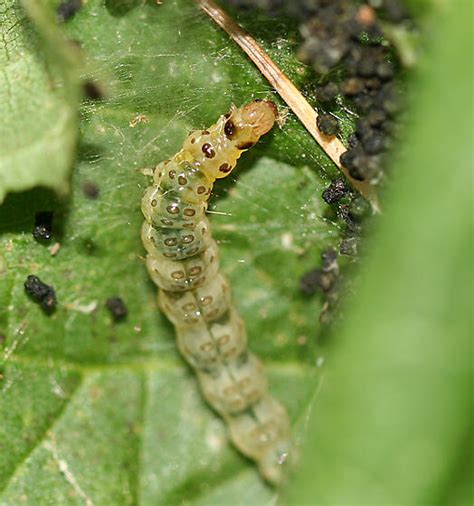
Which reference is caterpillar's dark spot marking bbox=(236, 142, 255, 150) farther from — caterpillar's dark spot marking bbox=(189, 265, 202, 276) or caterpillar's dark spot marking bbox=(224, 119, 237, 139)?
caterpillar's dark spot marking bbox=(189, 265, 202, 276)

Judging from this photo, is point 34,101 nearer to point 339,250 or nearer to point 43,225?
point 43,225

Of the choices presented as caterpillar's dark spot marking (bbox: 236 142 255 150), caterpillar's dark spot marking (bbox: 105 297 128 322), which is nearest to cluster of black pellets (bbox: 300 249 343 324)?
caterpillar's dark spot marking (bbox: 236 142 255 150)

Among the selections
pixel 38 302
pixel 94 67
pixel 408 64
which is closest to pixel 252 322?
pixel 38 302

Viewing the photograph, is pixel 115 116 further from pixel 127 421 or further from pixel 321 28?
pixel 127 421

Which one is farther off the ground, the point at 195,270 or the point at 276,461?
the point at 195,270

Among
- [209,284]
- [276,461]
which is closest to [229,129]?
[209,284]
